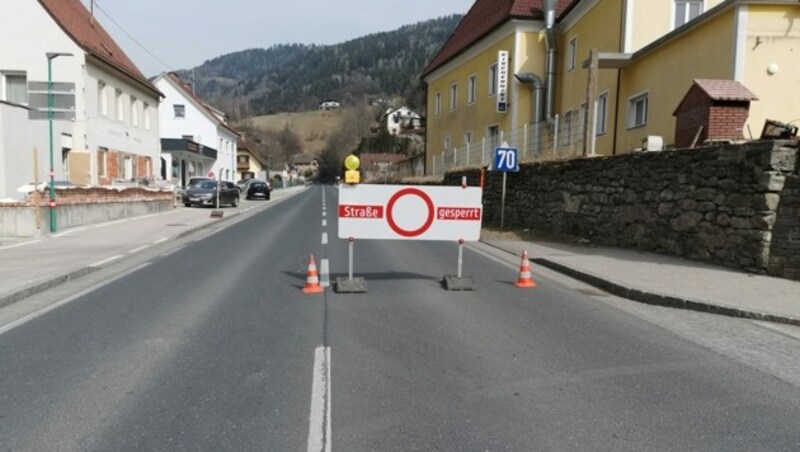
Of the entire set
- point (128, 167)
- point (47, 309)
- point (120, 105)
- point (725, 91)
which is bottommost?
point (47, 309)

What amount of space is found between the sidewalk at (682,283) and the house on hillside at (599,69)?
2977 millimetres

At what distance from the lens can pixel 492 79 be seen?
30.7 metres

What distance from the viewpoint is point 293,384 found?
14.9ft

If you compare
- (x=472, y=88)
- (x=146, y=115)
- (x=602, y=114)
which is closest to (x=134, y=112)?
(x=146, y=115)

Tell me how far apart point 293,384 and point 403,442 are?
1286 millimetres

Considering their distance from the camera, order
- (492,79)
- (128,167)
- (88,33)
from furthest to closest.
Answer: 1. (128,167)
2. (492,79)
3. (88,33)

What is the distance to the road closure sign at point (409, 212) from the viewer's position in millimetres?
9023

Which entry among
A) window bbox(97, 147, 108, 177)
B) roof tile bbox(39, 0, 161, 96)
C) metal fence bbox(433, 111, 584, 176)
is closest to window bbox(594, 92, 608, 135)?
metal fence bbox(433, 111, 584, 176)

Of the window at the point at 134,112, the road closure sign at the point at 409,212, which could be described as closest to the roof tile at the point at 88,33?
the window at the point at 134,112

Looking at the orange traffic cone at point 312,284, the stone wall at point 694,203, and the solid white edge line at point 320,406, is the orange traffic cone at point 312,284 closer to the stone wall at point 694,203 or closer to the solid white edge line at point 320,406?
the solid white edge line at point 320,406

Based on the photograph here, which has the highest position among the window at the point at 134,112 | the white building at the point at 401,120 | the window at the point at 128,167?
the white building at the point at 401,120

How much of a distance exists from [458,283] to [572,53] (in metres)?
19.6

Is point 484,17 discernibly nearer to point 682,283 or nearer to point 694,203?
point 694,203

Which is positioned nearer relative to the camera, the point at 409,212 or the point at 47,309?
the point at 47,309
